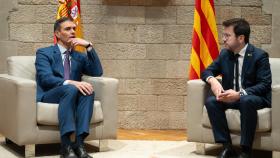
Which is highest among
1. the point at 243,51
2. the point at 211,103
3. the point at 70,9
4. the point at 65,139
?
the point at 70,9

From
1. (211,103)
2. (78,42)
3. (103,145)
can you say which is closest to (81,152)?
(103,145)

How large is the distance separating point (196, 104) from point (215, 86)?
9.0 inches

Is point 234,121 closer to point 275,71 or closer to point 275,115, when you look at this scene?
point 275,115

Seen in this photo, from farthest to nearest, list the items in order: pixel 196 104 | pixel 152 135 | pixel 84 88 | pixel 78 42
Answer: pixel 152 135, pixel 78 42, pixel 196 104, pixel 84 88

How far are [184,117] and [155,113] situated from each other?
0.98 ft

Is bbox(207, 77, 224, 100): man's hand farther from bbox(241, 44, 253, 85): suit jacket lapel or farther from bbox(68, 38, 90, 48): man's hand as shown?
bbox(68, 38, 90, 48): man's hand

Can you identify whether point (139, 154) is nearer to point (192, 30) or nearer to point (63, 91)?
point (63, 91)

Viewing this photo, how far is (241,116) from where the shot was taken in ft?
12.9

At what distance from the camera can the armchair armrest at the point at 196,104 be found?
422 cm

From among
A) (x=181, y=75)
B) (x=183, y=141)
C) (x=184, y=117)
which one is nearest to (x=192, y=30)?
(x=181, y=75)

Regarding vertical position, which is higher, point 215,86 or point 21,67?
point 21,67

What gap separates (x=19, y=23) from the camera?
554 centimetres

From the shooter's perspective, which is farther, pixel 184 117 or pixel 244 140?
pixel 184 117

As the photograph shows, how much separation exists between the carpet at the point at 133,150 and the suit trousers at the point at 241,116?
1.00ft
